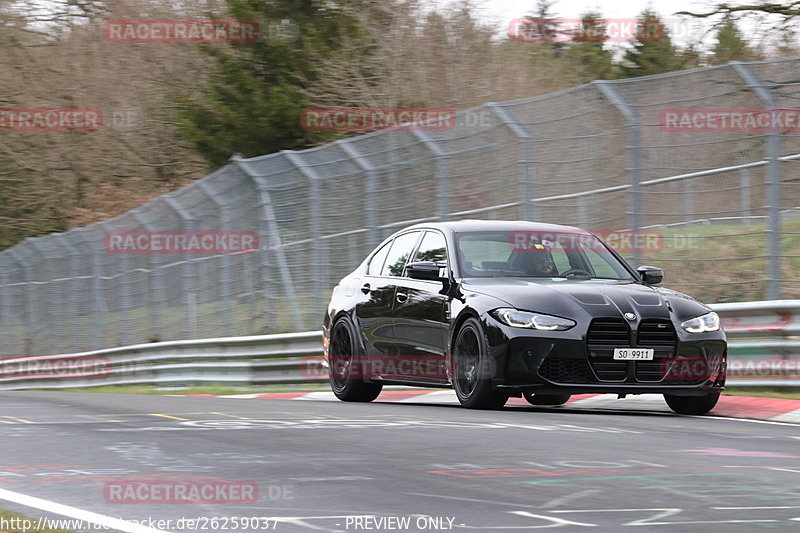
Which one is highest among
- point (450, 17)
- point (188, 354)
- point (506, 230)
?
point (450, 17)

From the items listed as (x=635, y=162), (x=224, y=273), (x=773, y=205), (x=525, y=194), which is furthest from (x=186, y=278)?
(x=773, y=205)

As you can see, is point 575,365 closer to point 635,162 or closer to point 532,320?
point 532,320

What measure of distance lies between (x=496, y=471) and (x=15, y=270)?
28665 mm

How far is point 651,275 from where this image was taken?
10992 mm

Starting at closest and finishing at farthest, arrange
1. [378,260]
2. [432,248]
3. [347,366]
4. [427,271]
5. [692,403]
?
[692,403] → [427,271] → [432,248] → [378,260] → [347,366]

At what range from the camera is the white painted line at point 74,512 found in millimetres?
5070

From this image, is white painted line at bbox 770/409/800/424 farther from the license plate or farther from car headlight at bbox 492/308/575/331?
car headlight at bbox 492/308/575/331

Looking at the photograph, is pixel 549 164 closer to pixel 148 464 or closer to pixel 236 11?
pixel 148 464

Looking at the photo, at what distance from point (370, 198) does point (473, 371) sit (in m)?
6.89

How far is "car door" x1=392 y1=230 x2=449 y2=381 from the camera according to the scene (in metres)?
11.1

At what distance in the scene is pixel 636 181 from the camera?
1288 centimetres

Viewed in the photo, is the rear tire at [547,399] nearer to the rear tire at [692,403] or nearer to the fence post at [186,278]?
the rear tire at [692,403]

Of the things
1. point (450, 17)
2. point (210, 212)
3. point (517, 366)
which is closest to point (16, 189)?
point (450, 17)

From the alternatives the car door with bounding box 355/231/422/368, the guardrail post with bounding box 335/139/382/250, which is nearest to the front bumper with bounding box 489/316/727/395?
the car door with bounding box 355/231/422/368
